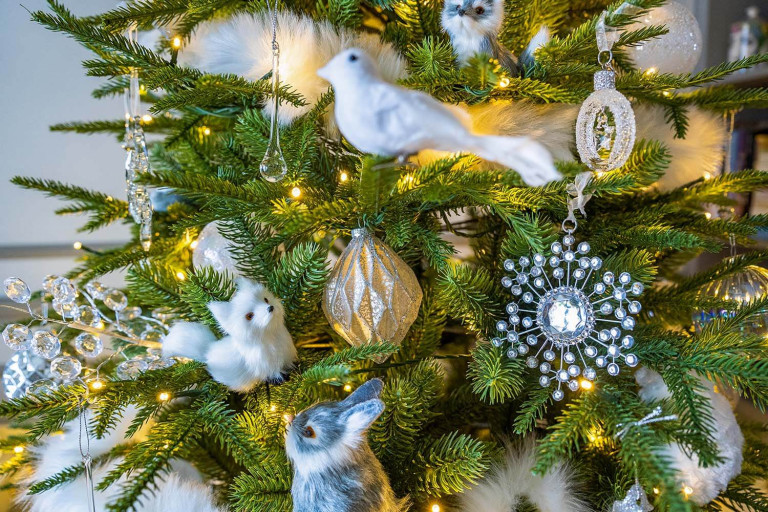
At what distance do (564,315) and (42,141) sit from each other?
1252 mm

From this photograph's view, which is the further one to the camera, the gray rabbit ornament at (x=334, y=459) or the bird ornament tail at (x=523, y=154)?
the gray rabbit ornament at (x=334, y=459)

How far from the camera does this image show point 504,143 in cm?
27

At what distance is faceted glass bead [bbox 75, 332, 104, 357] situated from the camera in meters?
0.51

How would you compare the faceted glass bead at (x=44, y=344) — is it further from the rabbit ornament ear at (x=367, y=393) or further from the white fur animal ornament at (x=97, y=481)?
the rabbit ornament ear at (x=367, y=393)

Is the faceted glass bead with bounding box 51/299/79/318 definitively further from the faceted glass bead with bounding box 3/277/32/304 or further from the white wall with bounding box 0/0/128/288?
the white wall with bounding box 0/0/128/288

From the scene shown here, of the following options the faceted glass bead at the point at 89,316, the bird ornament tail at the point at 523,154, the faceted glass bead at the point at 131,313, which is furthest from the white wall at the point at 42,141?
the bird ornament tail at the point at 523,154

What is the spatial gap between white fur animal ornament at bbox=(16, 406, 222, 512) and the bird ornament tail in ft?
1.25

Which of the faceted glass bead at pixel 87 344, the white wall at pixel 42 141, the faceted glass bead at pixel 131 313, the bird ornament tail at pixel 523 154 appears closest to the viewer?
the bird ornament tail at pixel 523 154

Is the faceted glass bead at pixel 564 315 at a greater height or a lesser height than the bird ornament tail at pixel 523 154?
lesser

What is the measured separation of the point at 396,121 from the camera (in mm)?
299

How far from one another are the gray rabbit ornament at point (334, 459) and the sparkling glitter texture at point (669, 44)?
1.51 ft

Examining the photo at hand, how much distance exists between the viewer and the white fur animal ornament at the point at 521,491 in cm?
49

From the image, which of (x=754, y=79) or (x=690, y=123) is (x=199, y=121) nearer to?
(x=690, y=123)

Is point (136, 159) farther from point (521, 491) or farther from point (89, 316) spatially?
point (521, 491)
